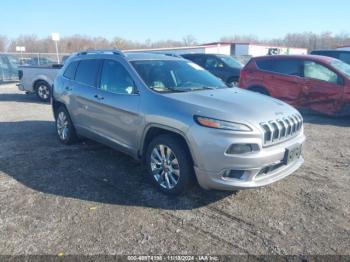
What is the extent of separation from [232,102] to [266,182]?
3.39ft

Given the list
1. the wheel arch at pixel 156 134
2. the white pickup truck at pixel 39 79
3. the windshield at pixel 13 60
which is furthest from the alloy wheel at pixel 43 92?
the windshield at pixel 13 60

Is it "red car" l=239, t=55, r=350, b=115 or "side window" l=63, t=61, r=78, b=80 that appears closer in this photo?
"side window" l=63, t=61, r=78, b=80

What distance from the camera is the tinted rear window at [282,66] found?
8830 millimetres

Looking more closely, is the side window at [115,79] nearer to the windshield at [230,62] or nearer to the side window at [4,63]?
the windshield at [230,62]

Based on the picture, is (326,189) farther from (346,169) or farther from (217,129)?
(217,129)

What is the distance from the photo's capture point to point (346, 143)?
20.9 feet

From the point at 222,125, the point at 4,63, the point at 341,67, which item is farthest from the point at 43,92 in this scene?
the point at 4,63

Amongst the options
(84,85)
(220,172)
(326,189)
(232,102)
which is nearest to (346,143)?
(326,189)

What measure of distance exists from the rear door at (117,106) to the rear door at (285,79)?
570cm

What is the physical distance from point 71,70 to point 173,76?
2273 mm

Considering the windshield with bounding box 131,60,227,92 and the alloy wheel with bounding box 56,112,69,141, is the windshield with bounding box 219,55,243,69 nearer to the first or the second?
the windshield with bounding box 131,60,227,92

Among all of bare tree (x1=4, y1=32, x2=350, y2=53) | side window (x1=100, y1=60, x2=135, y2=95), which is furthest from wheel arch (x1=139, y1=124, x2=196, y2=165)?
bare tree (x1=4, y1=32, x2=350, y2=53)

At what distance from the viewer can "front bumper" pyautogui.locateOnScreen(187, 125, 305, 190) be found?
11.0 ft

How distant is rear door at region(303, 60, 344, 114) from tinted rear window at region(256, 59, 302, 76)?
0.22 metres
